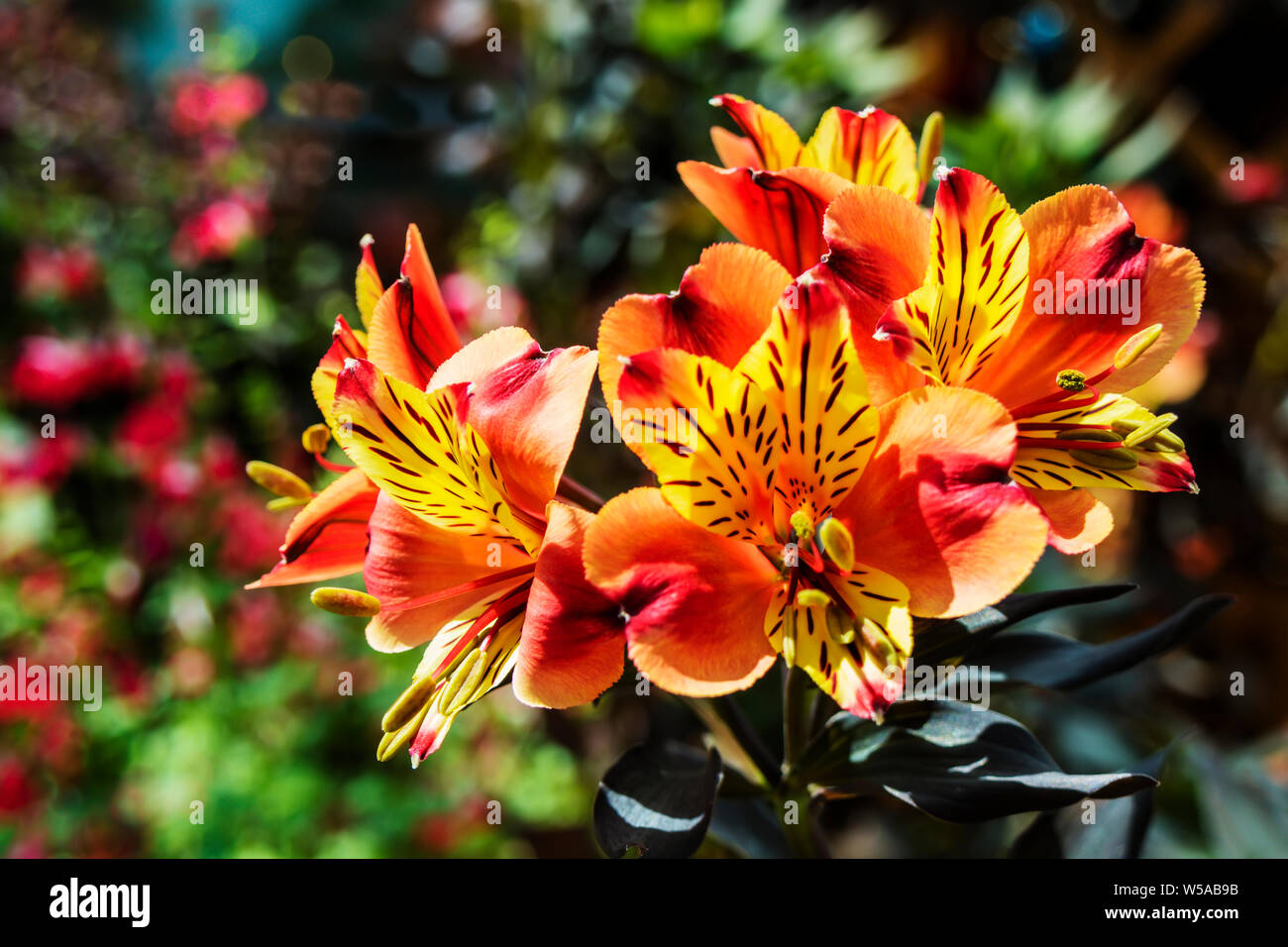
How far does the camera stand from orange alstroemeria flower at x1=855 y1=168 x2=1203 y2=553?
45cm

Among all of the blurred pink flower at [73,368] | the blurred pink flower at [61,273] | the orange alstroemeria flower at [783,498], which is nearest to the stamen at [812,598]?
the orange alstroemeria flower at [783,498]

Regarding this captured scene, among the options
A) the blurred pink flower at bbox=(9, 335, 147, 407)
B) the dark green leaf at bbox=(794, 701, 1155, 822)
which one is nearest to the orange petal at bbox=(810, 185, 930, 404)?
the dark green leaf at bbox=(794, 701, 1155, 822)

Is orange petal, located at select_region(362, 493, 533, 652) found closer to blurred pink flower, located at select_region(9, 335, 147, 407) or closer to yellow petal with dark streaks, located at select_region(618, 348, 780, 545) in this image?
yellow petal with dark streaks, located at select_region(618, 348, 780, 545)

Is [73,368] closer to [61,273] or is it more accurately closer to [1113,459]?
[61,273]

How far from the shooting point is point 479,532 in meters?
0.51

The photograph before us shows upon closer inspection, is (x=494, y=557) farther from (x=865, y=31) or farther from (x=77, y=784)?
(x=865, y=31)

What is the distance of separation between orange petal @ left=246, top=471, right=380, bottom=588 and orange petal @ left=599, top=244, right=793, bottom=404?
0.18m

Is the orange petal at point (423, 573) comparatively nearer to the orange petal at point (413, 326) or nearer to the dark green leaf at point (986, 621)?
the orange petal at point (413, 326)

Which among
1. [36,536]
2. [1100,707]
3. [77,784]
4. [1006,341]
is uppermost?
[1006,341]

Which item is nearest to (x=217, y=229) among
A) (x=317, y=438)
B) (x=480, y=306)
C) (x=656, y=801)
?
(x=480, y=306)

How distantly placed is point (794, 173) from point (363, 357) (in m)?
0.27

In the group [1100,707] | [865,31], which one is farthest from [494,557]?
[865,31]
